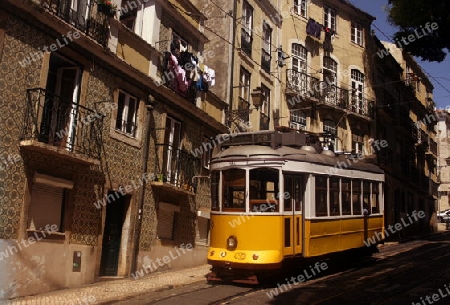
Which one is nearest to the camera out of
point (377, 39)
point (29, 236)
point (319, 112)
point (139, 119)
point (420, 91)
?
point (29, 236)

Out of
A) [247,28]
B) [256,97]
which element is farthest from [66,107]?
[247,28]

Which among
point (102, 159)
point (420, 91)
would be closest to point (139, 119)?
point (102, 159)

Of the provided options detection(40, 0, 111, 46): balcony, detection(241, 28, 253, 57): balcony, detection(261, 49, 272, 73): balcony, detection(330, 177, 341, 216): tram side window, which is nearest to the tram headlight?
detection(330, 177, 341, 216): tram side window

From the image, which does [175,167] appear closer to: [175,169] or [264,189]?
[175,169]

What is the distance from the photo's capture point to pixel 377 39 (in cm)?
2953

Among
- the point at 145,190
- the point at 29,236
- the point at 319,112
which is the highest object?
the point at 319,112

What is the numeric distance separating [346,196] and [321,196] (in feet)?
4.44

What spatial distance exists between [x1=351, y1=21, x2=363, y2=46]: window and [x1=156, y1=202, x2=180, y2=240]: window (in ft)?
59.5

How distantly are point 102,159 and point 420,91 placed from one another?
3460 centimetres

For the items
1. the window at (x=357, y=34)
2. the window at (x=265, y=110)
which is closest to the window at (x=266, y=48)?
the window at (x=265, y=110)

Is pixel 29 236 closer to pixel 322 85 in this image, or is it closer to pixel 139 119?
pixel 139 119

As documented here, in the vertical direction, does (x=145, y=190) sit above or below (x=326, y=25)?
below

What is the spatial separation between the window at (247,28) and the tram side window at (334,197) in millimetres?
9410

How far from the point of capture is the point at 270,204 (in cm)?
1059
